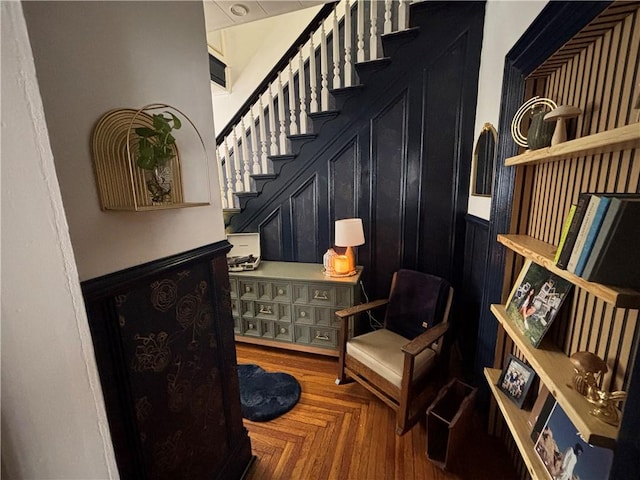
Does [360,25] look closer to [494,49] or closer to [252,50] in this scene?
[494,49]

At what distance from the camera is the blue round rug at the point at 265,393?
1858mm

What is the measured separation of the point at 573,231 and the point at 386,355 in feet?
4.19

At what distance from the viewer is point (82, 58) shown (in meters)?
0.73

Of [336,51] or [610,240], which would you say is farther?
[336,51]

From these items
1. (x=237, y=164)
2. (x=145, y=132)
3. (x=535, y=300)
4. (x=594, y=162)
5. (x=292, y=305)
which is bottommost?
(x=292, y=305)

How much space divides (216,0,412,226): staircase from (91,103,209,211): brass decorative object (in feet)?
4.90

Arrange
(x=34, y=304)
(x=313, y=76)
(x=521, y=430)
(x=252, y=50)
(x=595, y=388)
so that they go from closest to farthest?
(x=34, y=304)
(x=595, y=388)
(x=521, y=430)
(x=313, y=76)
(x=252, y=50)

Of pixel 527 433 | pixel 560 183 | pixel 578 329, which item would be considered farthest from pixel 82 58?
pixel 527 433

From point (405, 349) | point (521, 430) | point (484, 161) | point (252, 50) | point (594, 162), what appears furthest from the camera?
point (252, 50)

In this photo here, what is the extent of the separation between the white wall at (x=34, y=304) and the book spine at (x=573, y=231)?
47.0 inches

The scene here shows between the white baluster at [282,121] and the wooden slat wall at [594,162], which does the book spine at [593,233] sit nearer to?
the wooden slat wall at [594,162]

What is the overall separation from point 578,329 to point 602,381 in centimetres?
19

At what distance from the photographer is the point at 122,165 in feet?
2.73

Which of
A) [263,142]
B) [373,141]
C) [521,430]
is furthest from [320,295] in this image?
[263,142]
